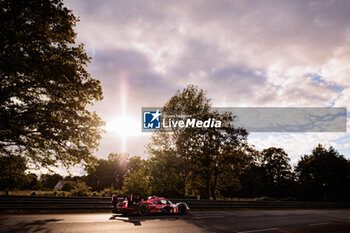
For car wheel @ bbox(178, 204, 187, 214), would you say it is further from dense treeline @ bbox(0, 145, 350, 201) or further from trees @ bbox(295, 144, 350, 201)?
trees @ bbox(295, 144, 350, 201)

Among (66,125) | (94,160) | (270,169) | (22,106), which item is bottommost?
(270,169)

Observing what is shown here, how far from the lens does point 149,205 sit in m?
14.0

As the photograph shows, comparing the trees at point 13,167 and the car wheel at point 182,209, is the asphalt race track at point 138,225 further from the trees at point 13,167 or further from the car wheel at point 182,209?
the trees at point 13,167

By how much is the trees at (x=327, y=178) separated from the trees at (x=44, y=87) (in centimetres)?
4613

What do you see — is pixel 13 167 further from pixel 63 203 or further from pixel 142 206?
pixel 142 206

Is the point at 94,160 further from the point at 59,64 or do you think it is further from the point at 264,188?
the point at 264,188

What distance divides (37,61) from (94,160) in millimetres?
6699

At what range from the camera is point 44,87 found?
43.0ft

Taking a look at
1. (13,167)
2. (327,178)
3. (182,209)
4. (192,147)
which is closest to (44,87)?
(13,167)

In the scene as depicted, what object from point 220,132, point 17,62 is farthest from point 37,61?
point 220,132

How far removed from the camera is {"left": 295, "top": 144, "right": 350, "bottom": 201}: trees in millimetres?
43406

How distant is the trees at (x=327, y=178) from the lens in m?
43.4

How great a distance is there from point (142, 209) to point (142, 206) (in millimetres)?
167

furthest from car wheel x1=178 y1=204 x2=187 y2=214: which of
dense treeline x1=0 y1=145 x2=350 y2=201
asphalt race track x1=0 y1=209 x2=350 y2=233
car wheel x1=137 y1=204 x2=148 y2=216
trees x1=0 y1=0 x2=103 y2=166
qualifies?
dense treeline x1=0 y1=145 x2=350 y2=201
